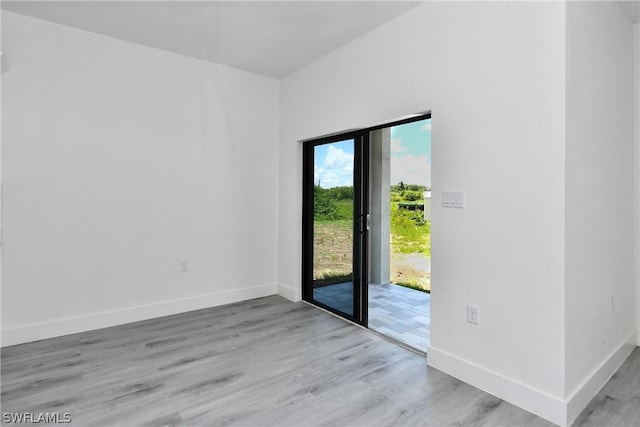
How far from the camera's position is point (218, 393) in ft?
7.45

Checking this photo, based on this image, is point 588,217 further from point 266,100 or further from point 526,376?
point 266,100

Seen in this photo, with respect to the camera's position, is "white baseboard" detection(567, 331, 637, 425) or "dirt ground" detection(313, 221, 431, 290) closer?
"white baseboard" detection(567, 331, 637, 425)

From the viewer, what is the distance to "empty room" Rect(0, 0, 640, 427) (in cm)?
208

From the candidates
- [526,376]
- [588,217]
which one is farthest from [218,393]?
[588,217]

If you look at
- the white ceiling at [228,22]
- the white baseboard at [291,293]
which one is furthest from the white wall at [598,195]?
the white baseboard at [291,293]

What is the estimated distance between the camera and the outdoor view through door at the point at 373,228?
3.56 m

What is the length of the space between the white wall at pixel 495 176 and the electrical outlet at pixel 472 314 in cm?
4

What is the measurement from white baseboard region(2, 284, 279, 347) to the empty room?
0.8 inches

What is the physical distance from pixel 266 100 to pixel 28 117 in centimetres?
241

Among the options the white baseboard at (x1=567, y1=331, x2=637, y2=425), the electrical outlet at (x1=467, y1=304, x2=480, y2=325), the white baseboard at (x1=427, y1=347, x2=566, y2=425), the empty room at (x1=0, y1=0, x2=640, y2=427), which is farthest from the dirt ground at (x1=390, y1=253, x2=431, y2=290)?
the electrical outlet at (x1=467, y1=304, x2=480, y2=325)

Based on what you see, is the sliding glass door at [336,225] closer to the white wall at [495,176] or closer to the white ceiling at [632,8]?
the white wall at [495,176]

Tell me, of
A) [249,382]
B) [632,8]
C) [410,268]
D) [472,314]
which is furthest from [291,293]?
[632,8]

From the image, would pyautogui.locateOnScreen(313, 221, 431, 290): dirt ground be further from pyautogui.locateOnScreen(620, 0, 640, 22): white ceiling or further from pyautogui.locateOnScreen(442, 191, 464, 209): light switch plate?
pyautogui.locateOnScreen(620, 0, 640, 22): white ceiling

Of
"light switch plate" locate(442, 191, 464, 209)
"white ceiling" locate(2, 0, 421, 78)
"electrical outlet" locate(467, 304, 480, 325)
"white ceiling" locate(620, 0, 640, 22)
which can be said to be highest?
"white ceiling" locate(2, 0, 421, 78)
